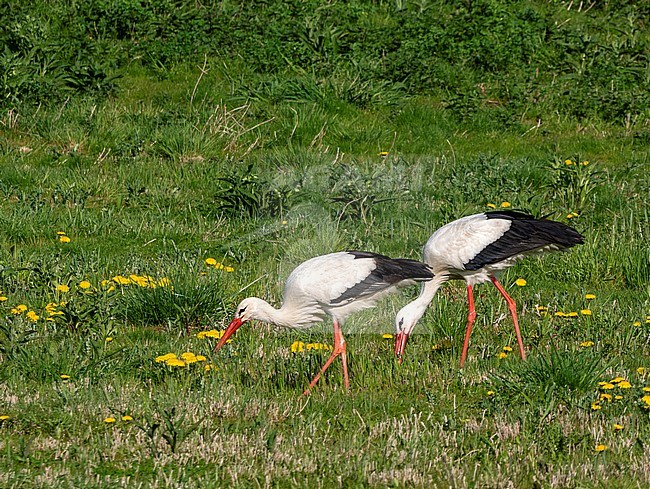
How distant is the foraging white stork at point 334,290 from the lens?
20.8ft

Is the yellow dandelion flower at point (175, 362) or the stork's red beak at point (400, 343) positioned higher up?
the yellow dandelion flower at point (175, 362)

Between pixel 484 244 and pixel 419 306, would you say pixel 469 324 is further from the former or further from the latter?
pixel 484 244

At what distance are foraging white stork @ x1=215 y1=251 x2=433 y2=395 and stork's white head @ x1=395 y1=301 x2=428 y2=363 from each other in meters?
0.22

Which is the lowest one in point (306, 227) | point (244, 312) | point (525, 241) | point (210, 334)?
point (306, 227)

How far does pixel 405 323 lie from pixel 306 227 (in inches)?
103

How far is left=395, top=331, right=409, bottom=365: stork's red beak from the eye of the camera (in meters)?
6.57

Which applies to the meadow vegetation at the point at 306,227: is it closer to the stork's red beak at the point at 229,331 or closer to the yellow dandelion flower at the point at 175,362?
the yellow dandelion flower at the point at 175,362

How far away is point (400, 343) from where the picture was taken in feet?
21.8

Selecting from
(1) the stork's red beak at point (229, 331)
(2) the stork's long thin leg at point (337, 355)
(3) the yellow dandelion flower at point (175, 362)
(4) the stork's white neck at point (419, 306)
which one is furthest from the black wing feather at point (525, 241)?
(3) the yellow dandelion flower at point (175, 362)

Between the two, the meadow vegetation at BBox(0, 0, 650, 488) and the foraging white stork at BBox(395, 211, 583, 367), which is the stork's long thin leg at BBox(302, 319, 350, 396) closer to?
the meadow vegetation at BBox(0, 0, 650, 488)

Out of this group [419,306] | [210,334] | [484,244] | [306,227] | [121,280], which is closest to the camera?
[210,334]

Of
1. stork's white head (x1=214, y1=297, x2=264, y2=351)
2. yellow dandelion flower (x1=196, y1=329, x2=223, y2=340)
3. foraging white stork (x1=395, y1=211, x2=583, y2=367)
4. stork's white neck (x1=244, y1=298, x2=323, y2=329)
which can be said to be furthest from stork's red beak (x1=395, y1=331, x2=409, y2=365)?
yellow dandelion flower (x1=196, y1=329, x2=223, y2=340)

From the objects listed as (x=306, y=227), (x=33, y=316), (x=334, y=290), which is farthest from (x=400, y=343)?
(x=306, y=227)

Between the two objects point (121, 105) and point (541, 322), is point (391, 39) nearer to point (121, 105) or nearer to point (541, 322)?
point (121, 105)
